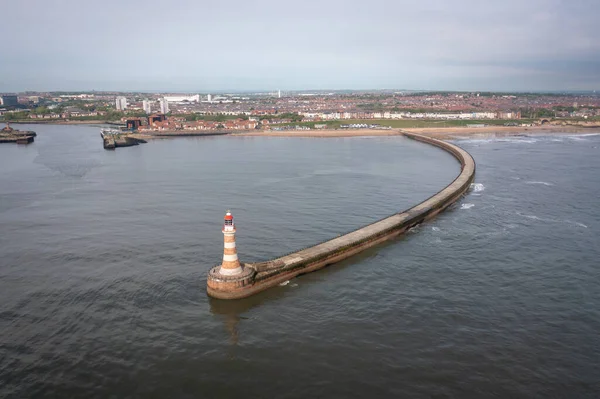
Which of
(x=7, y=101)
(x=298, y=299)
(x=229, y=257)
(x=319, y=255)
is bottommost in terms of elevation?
(x=298, y=299)

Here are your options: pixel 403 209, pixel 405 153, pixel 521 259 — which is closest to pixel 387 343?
pixel 521 259


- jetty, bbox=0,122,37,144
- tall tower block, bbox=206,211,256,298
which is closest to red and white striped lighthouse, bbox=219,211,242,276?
tall tower block, bbox=206,211,256,298

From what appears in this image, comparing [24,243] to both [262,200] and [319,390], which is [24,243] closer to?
[262,200]

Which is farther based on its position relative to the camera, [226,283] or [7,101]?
[7,101]

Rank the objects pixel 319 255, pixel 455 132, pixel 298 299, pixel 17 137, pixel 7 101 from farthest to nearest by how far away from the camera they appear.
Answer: pixel 7 101 → pixel 455 132 → pixel 17 137 → pixel 319 255 → pixel 298 299

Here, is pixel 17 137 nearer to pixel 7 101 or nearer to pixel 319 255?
pixel 319 255

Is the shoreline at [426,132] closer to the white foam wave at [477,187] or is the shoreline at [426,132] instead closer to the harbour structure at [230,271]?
the white foam wave at [477,187]

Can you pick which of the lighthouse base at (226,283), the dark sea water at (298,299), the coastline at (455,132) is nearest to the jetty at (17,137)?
the coastline at (455,132)

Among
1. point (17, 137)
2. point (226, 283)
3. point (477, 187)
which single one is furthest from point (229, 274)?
point (17, 137)
